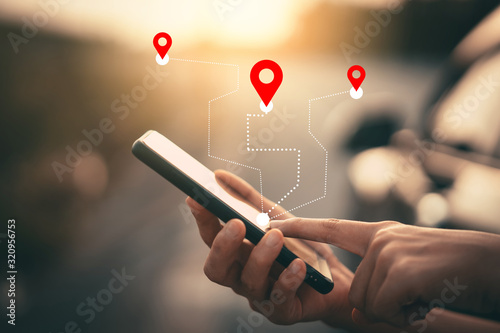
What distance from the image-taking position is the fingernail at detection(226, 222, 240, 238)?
1220 millimetres

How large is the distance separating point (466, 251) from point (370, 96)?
241 cm

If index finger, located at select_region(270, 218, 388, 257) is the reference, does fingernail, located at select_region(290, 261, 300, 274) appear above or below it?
below

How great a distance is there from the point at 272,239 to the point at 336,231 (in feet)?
0.72

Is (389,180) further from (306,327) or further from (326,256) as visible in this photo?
(306,327)

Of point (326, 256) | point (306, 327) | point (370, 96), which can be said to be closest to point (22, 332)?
point (306, 327)

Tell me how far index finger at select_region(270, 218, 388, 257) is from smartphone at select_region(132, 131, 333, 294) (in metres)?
0.07

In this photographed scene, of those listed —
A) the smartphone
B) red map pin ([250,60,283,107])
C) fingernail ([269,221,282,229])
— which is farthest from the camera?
red map pin ([250,60,283,107])

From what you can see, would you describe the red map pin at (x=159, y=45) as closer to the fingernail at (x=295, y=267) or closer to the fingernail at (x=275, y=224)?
the fingernail at (x=275, y=224)

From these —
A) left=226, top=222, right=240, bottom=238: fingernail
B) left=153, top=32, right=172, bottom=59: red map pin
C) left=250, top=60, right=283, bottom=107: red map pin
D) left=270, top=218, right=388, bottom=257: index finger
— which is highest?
left=153, top=32, right=172, bottom=59: red map pin

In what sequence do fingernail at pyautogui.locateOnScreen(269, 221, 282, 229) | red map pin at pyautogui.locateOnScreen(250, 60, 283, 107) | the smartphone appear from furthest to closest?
red map pin at pyautogui.locateOnScreen(250, 60, 283, 107) → fingernail at pyautogui.locateOnScreen(269, 221, 282, 229) → the smartphone

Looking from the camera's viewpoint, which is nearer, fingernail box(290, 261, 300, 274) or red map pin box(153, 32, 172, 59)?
fingernail box(290, 261, 300, 274)

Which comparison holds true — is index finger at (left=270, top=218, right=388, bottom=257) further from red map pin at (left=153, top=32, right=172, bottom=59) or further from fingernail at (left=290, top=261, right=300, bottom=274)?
red map pin at (left=153, top=32, right=172, bottom=59)

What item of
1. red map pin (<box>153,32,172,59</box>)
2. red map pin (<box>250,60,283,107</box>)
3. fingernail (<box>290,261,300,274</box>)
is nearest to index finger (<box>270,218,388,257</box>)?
fingernail (<box>290,261,300,274</box>)

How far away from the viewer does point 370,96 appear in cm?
318
